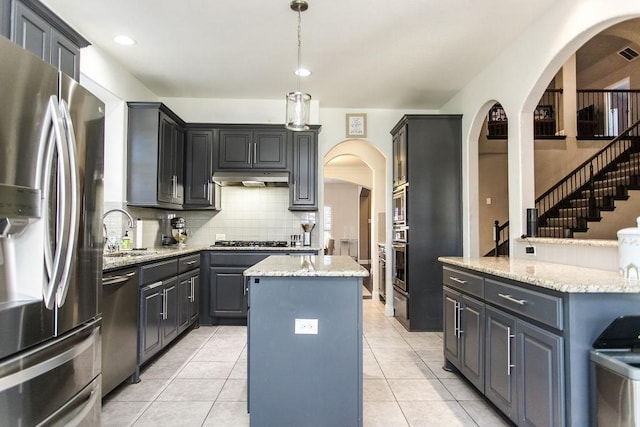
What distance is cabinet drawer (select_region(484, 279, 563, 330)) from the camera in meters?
1.77

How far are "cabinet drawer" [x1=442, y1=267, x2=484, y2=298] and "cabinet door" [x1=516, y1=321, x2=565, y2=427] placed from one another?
50 centimetres

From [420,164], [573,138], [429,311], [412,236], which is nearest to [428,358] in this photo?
[429,311]

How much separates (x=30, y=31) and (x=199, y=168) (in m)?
2.87

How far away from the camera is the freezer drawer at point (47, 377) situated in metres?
1.31

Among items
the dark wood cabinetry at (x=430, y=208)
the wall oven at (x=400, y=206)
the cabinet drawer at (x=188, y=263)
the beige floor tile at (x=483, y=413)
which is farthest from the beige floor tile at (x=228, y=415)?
the wall oven at (x=400, y=206)

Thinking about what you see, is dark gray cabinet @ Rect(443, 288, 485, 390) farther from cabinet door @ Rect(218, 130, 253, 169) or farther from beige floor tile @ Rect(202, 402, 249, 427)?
cabinet door @ Rect(218, 130, 253, 169)

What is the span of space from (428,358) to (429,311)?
98 cm

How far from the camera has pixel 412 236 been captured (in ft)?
14.6

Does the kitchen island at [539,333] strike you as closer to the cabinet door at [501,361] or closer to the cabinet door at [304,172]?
the cabinet door at [501,361]

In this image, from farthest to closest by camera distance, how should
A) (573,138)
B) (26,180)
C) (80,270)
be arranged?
(573,138), (80,270), (26,180)

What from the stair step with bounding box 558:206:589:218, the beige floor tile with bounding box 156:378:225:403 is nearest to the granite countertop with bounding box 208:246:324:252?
the beige floor tile with bounding box 156:378:225:403

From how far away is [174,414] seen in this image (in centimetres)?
244

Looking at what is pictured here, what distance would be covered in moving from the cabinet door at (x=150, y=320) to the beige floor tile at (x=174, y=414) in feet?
1.93

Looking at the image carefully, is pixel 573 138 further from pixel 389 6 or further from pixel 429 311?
pixel 389 6
